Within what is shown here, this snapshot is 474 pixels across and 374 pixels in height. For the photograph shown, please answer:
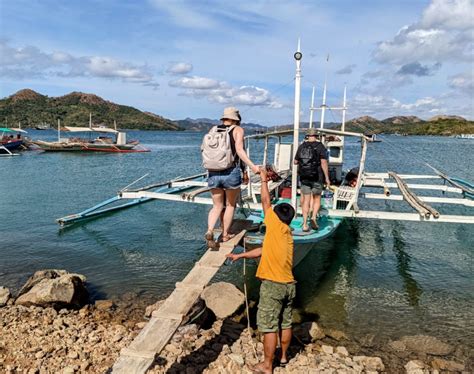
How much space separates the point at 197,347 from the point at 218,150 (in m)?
3.05

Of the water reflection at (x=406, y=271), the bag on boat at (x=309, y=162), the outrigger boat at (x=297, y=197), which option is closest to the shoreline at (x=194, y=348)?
the outrigger boat at (x=297, y=197)

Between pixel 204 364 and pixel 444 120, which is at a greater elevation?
pixel 444 120

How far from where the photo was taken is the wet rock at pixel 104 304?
8383mm

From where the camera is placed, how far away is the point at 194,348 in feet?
20.4

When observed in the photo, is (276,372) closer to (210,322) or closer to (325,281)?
(210,322)

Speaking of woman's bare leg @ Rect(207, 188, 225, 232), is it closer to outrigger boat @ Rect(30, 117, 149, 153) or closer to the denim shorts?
the denim shorts

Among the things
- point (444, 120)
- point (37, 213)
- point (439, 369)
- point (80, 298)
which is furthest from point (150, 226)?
point (444, 120)

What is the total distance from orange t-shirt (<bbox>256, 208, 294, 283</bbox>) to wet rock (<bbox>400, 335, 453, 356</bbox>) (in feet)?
11.5

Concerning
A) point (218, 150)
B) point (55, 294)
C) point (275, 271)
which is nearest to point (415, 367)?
point (275, 271)

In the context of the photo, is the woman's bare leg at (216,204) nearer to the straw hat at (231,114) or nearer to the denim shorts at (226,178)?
the denim shorts at (226,178)

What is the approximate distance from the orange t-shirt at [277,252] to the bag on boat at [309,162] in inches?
147

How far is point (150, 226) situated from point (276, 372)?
10.6 m

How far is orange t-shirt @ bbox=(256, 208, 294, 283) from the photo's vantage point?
17.0 feet

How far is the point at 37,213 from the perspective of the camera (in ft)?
56.9
